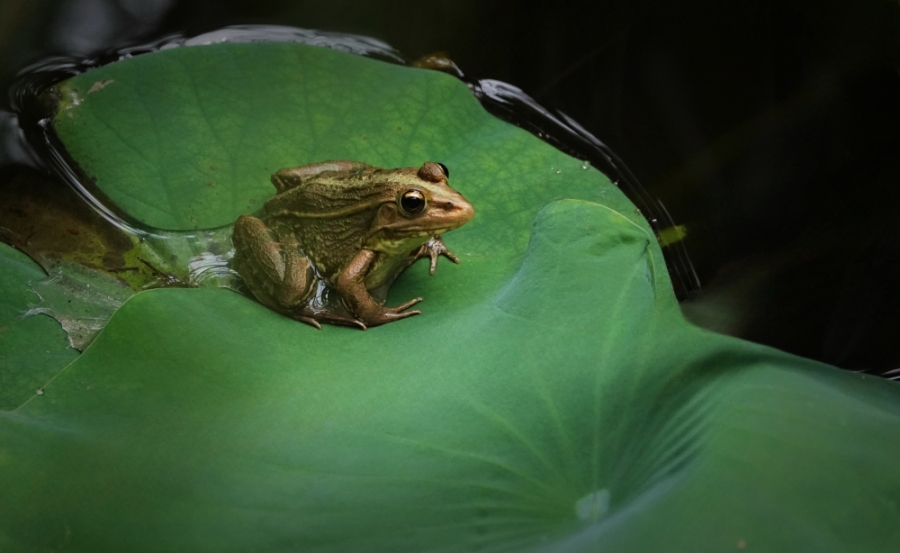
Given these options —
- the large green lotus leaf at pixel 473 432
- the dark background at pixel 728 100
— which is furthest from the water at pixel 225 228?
the large green lotus leaf at pixel 473 432

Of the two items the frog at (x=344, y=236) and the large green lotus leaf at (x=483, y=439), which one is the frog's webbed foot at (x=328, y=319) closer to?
the frog at (x=344, y=236)

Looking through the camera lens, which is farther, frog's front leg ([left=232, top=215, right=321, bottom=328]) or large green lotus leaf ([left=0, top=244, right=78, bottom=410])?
frog's front leg ([left=232, top=215, right=321, bottom=328])

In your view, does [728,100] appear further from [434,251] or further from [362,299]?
[362,299]

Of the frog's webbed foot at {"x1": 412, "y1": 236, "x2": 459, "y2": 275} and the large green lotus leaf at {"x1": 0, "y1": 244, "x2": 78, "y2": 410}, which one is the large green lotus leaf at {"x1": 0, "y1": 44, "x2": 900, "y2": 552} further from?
the large green lotus leaf at {"x1": 0, "y1": 244, "x2": 78, "y2": 410}

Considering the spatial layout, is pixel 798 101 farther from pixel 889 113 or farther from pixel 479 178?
pixel 479 178

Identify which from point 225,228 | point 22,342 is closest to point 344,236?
point 225,228

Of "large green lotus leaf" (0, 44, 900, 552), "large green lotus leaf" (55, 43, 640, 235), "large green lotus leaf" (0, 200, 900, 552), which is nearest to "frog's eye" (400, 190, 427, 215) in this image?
"large green lotus leaf" (55, 43, 640, 235)
